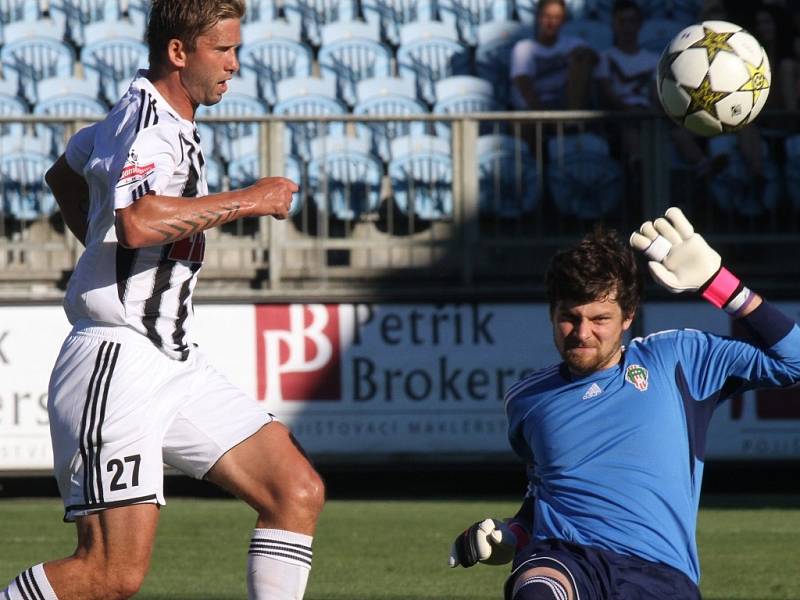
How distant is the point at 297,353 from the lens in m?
10.9

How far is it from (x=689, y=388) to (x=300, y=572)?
4.29 ft

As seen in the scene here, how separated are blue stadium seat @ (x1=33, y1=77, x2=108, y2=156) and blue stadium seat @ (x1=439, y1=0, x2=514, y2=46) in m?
3.27

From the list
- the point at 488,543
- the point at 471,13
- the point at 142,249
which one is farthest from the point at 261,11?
the point at 488,543

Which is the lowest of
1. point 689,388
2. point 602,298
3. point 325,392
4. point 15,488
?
point 15,488

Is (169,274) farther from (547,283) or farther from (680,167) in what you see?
(680,167)

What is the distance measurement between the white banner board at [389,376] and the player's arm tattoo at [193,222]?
651 centimetres

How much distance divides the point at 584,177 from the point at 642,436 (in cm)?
744

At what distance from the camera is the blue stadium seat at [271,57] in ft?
43.9

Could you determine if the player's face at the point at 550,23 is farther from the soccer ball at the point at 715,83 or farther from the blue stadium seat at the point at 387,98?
the soccer ball at the point at 715,83

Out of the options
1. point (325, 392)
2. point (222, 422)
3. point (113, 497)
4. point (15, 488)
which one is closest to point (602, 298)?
point (222, 422)

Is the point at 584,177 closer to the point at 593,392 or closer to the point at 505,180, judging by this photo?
the point at 505,180

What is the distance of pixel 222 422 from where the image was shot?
4.64 m

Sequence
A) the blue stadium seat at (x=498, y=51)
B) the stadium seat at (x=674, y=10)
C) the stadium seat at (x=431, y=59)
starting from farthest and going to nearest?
the stadium seat at (x=674, y=10) < the stadium seat at (x=431, y=59) < the blue stadium seat at (x=498, y=51)

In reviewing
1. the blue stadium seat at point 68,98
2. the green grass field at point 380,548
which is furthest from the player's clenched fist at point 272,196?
the blue stadium seat at point 68,98
